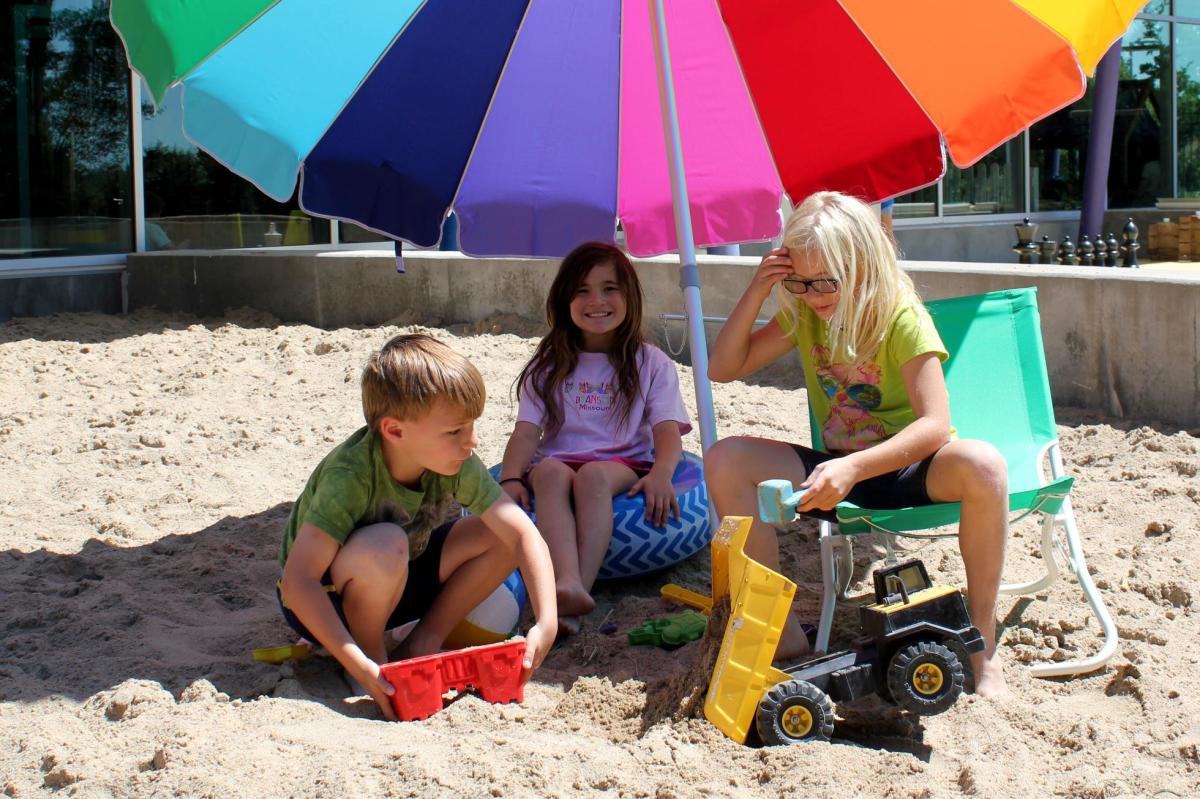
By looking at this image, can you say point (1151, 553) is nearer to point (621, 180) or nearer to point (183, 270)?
point (621, 180)

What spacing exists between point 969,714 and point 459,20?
225 cm

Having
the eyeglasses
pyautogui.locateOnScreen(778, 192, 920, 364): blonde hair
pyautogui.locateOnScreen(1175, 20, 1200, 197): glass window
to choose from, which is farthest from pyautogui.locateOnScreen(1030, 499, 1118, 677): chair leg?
pyautogui.locateOnScreen(1175, 20, 1200, 197): glass window

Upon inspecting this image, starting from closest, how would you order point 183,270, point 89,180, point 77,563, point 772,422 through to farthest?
point 77,563 < point 772,422 < point 183,270 < point 89,180

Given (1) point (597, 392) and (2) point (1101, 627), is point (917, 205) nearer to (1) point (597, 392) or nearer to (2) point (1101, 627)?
(1) point (597, 392)

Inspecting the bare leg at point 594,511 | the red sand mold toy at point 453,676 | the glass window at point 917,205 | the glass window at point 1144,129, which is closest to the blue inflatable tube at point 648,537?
the bare leg at point 594,511

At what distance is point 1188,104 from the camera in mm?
14195

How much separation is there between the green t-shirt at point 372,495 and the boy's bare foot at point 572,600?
1.50ft

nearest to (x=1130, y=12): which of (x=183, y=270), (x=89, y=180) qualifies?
(x=183, y=270)

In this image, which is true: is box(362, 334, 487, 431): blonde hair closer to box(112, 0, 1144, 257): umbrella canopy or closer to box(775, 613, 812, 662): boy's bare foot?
box(112, 0, 1144, 257): umbrella canopy

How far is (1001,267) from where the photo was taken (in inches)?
217

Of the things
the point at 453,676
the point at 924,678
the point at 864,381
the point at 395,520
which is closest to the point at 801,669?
the point at 924,678

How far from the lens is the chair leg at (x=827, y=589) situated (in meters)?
3.01

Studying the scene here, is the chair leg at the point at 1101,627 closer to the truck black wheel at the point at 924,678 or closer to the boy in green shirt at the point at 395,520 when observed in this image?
the truck black wheel at the point at 924,678

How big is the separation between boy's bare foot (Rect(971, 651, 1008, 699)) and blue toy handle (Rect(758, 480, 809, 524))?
533 millimetres
